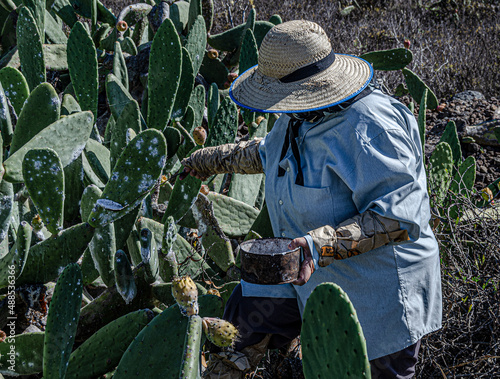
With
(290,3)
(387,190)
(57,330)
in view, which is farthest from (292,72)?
(290,3)

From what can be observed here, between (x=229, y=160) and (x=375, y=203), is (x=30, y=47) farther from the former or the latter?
(x=375, y=203)

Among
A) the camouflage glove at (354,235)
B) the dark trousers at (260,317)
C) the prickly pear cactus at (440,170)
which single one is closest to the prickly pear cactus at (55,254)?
the dark trousers at (260,317)

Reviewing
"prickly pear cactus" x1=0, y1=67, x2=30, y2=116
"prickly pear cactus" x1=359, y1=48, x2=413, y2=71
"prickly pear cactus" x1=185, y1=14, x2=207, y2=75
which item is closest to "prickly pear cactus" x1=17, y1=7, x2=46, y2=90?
"prickly pear cactus" x1=0, y1=67, x2=30, y2=116

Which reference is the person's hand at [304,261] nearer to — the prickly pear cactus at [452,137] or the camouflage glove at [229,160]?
the camouflage glove at [229,160]

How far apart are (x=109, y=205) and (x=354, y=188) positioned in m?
0.90

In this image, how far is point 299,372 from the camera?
6.49ft

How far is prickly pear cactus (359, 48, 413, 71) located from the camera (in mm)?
4062

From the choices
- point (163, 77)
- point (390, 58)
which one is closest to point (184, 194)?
point (163, 77)

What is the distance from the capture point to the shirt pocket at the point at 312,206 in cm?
140

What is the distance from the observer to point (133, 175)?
182cm

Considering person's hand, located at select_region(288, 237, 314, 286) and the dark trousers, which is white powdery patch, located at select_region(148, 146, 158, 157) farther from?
person's hand, located at select_region(288, 237, 314, 286)

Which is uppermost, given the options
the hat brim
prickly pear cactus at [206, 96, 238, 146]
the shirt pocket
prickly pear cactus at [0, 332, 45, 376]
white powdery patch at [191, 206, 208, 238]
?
the hat brim

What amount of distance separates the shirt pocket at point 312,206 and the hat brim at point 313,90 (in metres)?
0.23

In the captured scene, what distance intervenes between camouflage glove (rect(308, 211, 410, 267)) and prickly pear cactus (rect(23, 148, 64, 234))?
1008 mm
